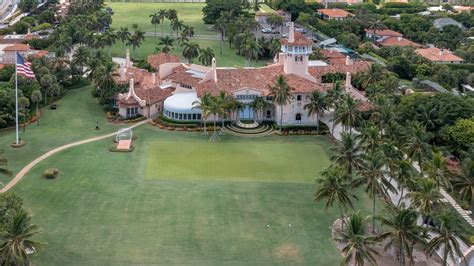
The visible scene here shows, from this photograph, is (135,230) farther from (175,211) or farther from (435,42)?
(435,42)

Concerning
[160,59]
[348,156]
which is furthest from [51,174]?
[160,59]

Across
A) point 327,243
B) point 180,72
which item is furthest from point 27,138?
point 327,243

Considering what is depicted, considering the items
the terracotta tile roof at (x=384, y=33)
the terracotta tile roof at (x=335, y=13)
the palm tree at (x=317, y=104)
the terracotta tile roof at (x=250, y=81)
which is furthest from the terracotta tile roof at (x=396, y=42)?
the palm tree at (x=317, y=104)

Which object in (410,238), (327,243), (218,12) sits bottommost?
(327,243)

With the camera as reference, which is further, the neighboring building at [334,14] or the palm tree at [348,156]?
the neighboring building at [334,14]

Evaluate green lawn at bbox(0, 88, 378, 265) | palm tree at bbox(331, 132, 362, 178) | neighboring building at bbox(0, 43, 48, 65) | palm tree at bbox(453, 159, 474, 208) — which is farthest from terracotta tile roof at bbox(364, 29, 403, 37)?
palm tree at bbox(453, 159, 474, 208)

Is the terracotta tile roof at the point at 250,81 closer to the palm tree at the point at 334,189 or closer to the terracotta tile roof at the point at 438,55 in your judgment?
the palm tree at the point at 334,189
